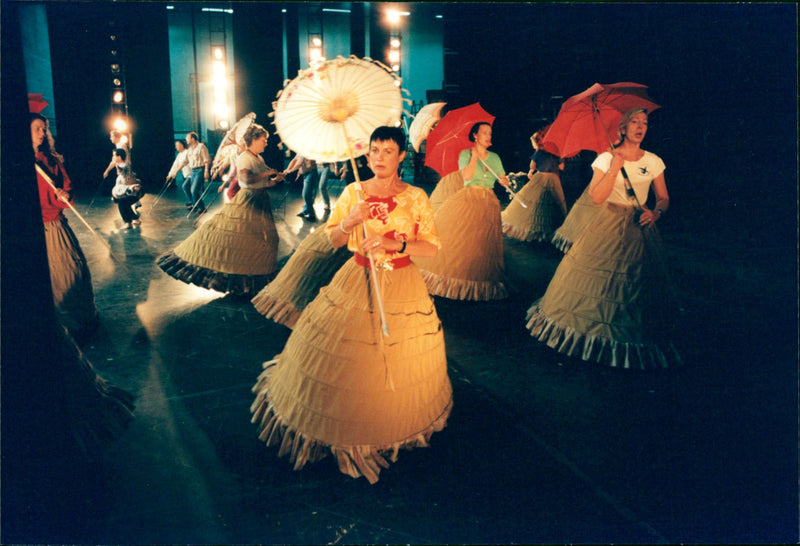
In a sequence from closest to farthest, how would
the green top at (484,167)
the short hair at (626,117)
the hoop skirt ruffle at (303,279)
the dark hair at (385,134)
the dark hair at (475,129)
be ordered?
1. the dark hair at (385,134)
2. the short hair at (626,117)
3. the hoop skirt ruffle at (303,279)
4. the dark hair at (475,129)
5. the green top at (484,167)

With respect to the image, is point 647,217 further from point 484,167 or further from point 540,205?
point 540,205

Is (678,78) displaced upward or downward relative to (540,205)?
upward

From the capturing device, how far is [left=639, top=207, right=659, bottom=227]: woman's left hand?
12.3ft

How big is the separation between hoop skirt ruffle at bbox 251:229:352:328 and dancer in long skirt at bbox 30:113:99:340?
53.8 inches

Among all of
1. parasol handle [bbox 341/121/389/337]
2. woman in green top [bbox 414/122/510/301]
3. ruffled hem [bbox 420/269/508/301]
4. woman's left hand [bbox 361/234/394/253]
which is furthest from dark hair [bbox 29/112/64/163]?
woman in green top [bbox 414/122/510/301]

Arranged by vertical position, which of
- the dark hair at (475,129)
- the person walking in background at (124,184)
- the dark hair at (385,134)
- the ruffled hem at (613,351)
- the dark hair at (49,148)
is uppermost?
the dark hair at (475,129)

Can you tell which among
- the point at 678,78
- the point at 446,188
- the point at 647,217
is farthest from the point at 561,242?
the point at 647,217

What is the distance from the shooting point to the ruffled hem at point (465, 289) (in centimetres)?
526

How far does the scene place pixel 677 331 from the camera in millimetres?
4027

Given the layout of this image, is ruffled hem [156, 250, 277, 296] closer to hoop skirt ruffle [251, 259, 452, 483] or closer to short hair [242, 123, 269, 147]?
short hair [242, 123, 269, 147]

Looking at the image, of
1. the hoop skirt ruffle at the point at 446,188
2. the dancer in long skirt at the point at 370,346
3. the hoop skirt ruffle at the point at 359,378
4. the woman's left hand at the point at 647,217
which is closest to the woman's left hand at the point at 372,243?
the dancer in long skirt at the point at 370,346

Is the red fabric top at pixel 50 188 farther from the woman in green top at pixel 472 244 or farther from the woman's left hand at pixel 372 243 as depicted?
the woman in green top at pixel 472 244

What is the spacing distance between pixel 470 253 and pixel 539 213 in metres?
3.37

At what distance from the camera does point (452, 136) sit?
5.09 m
